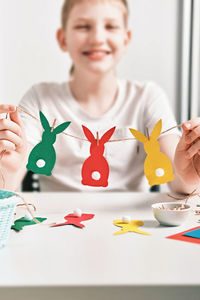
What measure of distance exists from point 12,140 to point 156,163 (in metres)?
0.31

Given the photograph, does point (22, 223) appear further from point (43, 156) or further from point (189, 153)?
point (189, 153)

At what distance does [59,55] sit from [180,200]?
4.99 feet

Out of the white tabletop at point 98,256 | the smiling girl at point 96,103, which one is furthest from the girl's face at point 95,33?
the white tabletop at point 98,256

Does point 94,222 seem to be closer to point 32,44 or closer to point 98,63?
point 98,63

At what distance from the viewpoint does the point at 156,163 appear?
0.74 m

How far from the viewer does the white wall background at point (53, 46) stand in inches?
84.2

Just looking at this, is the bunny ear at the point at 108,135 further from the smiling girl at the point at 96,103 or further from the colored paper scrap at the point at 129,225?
A: the smiling girl at the point at 96,103

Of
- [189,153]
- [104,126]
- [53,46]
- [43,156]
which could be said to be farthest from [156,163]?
[53,46]

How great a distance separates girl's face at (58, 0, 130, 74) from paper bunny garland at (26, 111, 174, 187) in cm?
62

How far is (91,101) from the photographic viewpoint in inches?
54.4

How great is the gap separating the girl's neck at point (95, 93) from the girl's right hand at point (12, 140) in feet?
1.68

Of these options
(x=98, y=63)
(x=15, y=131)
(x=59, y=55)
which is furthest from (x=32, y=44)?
(x=15, y=131)

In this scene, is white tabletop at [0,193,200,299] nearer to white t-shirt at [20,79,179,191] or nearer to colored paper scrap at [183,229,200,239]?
colored paper scrap at [183,229,200,239]

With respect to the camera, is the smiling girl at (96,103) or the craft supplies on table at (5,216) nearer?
the craft supplies on table at (5,216)
